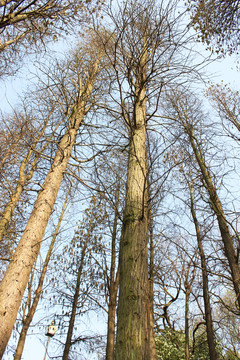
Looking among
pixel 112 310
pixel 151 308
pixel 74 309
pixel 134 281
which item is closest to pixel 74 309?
pixel 74 309

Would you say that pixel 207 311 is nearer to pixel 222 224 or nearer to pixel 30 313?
pixel 222 224

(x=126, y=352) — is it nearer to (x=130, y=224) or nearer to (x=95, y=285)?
(x=130, y=224)

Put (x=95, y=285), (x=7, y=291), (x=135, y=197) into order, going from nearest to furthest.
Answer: (x=135, y=197)
(x=7, y=291)
(x=95, y=285)

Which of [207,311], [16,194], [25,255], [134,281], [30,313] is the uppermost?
[16,194]

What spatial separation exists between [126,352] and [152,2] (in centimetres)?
356

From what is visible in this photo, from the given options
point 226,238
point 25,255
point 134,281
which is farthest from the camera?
point 226,238

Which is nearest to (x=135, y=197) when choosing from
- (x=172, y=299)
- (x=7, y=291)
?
(x=7, y=291)

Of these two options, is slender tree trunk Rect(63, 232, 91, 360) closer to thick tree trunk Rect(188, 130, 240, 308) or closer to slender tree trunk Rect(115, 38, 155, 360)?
thick tree trunk Rect(188, 130, 240, 308)

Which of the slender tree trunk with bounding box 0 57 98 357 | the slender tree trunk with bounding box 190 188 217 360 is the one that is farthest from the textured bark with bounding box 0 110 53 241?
the slender tree trunk with bounding box 190 188 217 360

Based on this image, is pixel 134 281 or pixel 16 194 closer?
pixel 134 281

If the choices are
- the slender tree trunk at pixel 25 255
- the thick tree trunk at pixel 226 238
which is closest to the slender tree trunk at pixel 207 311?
the thick tree trunk at pixel 226 238

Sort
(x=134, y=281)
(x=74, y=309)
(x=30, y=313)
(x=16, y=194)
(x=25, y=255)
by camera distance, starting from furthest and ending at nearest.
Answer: (x=74, y=309), (x=30, y=313), (x=16, y=194), (x=25, y=255), (x=134, y=281)

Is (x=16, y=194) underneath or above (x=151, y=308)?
above

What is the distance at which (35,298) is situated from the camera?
26.0 feet
